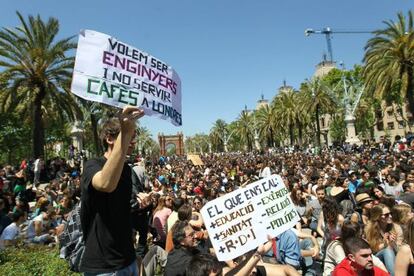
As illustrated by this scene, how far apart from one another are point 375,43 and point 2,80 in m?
23.7

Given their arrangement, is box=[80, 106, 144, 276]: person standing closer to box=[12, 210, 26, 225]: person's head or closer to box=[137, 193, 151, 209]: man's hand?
box=[137, 193, 151, 209]: man's hand

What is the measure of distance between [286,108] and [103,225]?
4656 centimetres

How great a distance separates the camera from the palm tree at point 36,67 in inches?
782

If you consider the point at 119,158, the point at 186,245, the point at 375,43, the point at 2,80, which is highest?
the point at 375,43

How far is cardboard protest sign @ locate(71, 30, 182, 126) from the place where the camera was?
8.87 ft

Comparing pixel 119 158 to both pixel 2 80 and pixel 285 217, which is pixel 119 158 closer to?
pixel 285 217

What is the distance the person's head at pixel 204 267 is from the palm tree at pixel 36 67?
19145 mm

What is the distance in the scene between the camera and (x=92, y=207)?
7.69 feet

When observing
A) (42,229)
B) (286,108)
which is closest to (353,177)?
(42,229)

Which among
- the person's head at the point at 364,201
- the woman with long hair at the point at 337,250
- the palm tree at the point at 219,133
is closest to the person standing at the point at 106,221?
the woman with long hair at the point at 337,250

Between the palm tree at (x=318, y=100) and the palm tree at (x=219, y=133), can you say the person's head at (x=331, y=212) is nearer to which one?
the palm tree at (x=318, y=100)

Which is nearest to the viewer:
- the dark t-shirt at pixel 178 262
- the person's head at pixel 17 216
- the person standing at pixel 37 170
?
the dark t-shirt at pixel 178 262

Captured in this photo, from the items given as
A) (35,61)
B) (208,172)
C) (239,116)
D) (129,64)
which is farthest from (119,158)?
(239,116)

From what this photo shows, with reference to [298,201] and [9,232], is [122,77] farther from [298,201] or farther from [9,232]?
[298,201]
